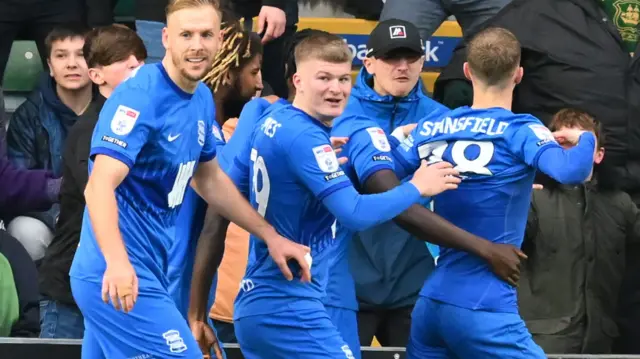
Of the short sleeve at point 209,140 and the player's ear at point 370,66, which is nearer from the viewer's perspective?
the short sleeve at point 209,140

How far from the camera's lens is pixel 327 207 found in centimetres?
548

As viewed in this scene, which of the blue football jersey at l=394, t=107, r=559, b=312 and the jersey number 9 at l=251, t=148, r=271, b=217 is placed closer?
the jersey number 9 at l=251, t=148, r=271, b=217

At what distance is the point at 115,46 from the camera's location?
640 centimetres

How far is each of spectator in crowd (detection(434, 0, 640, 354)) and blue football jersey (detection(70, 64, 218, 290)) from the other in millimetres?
2677

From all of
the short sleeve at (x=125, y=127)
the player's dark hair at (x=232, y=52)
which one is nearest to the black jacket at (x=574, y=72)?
the player's dark hair at (x=232, y=52)

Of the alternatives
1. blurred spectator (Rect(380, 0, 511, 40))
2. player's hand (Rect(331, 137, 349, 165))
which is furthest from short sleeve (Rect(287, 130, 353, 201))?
blurred spectator (Rect(380, 0, 511, 40))

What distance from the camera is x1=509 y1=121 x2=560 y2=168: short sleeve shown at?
5.59m

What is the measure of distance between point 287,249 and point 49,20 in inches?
134

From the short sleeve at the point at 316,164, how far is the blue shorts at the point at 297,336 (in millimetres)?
503

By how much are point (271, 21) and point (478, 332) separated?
264 cm

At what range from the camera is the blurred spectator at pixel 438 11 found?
25.8ft

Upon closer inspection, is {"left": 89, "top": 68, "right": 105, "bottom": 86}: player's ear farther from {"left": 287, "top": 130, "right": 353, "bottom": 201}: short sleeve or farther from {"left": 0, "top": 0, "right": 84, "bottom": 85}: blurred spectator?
{"left": 0, "top": 0, "right": 84, "bottom": 85}: blurred spectator

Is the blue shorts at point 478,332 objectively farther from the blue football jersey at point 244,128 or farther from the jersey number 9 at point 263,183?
the blue football jersey at point 244,128

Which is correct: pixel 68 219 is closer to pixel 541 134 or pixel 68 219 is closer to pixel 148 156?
pixel 148 156
